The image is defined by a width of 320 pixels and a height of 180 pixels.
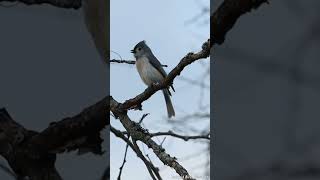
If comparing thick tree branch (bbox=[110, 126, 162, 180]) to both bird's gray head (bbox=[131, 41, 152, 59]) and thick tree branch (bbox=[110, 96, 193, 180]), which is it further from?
bird's gray head (bbox=[131, 41, 152, 59])

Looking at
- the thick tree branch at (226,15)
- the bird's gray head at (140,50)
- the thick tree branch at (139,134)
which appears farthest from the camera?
the bird's gray head at (140,50)

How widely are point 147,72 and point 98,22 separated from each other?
0.81 ft

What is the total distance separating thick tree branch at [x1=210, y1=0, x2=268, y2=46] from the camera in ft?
3.06

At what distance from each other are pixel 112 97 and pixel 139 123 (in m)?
0.08

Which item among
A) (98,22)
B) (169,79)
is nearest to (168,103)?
(169,79)

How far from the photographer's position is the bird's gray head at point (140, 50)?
3.77 feet

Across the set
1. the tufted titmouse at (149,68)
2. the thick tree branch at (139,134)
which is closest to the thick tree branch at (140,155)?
the thick tree branch at (139,134)

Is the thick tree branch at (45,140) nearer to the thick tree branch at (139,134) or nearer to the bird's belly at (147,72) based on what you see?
the thick tree branch at (139,134)

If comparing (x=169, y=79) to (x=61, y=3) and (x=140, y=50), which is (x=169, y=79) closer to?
(x=140, y=50)

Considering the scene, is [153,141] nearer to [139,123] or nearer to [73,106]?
[139,123]

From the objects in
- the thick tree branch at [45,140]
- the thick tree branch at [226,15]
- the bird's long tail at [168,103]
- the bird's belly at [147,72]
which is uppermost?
the bird's belly at [147,72]

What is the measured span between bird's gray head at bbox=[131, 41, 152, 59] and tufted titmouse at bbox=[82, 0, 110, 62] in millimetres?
109

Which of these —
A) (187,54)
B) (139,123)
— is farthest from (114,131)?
(187,54)

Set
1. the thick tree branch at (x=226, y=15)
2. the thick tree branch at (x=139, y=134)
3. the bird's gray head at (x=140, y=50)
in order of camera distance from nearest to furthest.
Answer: the thick tree branch at (x=226, y=15), the thick tree branch at (x=139, y=134), the bird's gray head at (x=140, y=50)
